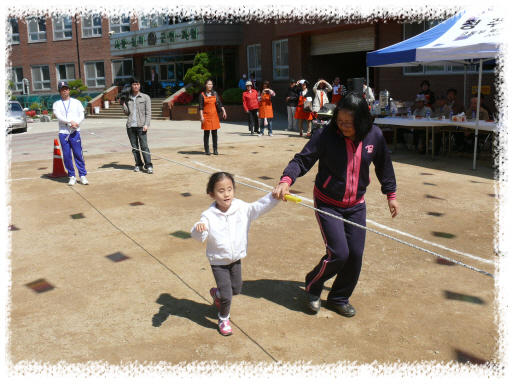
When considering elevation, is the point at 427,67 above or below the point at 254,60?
below

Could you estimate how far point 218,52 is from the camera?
1081 inches

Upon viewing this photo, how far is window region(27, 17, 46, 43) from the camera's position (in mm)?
37000

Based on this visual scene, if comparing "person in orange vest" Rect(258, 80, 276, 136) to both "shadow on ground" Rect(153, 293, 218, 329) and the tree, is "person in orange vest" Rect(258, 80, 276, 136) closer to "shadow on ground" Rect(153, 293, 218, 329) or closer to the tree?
the tree

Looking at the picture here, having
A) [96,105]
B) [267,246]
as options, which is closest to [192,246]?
[267,246]

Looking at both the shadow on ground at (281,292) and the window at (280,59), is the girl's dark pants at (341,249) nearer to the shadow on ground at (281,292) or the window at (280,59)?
the shadow on ground at (281,292)

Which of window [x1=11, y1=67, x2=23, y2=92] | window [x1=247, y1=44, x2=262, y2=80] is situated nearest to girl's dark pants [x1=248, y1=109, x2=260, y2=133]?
window [x1=247, y1=44, x2=262, y2=80]

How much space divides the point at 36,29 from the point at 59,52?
9.99ft

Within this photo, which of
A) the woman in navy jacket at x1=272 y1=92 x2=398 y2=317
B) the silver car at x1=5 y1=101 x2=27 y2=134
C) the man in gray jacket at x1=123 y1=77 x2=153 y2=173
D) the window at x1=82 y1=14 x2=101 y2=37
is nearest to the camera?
the woman in navy jacket at x1=272 y1=92 x2=398 y2=317

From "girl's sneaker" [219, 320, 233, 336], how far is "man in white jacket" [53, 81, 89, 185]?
609cm

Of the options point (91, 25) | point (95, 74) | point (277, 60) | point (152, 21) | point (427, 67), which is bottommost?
point (427, 67)

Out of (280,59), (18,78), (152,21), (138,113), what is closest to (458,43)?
(138,113)

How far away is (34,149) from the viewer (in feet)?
47.2

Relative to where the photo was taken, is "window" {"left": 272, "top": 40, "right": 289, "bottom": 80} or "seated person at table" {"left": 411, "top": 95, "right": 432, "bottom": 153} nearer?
"seated person at table" {"left": 411, "top": 95, "right": 432, "bottom": 153}

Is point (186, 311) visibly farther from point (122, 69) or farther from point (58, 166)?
point (122, 69)
